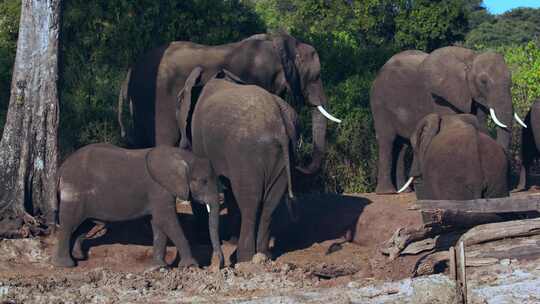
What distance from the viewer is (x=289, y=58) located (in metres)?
11.8

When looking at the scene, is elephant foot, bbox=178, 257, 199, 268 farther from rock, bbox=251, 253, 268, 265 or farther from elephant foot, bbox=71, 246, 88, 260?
elephant foot, bbox=71, 246, 88, 260

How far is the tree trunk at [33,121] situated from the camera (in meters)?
10.8

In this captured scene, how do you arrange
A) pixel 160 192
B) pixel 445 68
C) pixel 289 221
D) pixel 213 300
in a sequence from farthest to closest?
pixel 445 68
pixel 289 221
pixel 160 192
pixel 213 300

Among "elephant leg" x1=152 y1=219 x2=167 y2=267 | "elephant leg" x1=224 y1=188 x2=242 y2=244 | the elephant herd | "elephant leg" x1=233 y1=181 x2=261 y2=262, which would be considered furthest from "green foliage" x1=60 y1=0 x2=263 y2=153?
"elephant leg" x1=152 y1=219 x2=167 y2=267

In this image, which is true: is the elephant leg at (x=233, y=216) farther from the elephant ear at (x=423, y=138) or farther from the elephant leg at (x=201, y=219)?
the elephant ear at (x=423, y=138)

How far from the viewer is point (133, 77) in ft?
39.3

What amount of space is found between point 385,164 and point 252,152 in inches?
151

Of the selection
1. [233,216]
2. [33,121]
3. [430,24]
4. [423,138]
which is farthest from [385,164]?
[430,24]

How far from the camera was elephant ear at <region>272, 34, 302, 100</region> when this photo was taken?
11.7 m

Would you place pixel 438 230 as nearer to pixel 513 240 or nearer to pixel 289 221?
pixel 513 240

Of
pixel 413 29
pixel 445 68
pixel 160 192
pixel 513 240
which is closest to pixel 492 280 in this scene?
pixel 513 240

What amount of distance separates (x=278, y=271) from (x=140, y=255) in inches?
69.2

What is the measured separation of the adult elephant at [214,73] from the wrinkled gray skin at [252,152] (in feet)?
3.95

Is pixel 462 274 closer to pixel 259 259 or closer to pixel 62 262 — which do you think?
pixel 259 259
